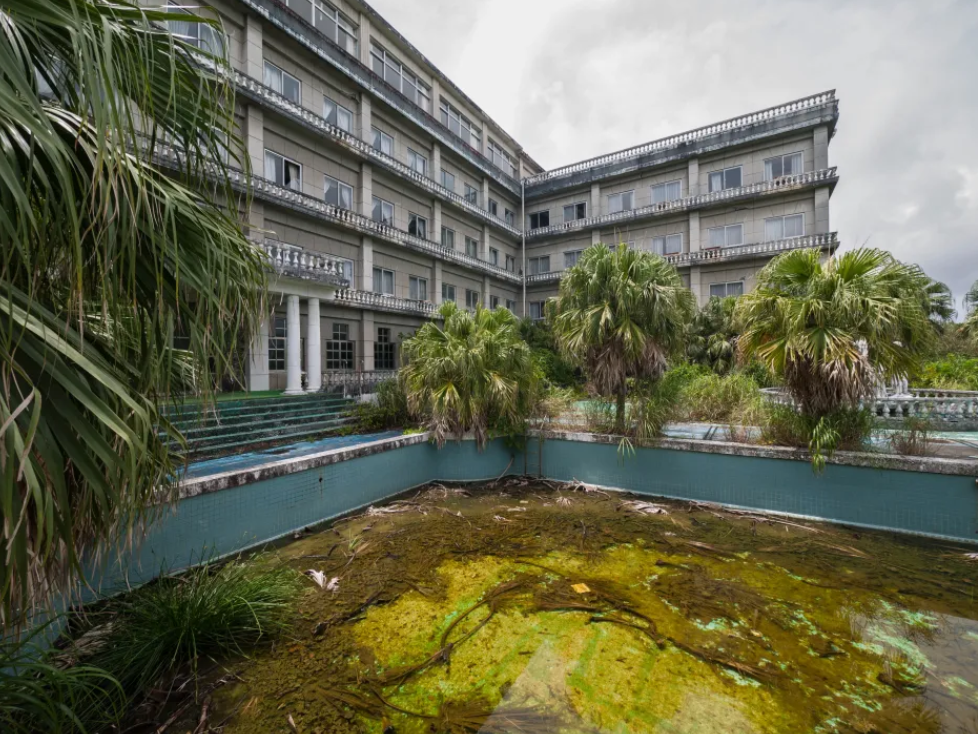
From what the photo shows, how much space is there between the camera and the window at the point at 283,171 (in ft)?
48.3

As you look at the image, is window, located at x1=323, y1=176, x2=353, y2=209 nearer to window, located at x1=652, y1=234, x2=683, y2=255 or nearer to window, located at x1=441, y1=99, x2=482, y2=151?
window, located at x1=441, y1=99, x2=482, y2=151

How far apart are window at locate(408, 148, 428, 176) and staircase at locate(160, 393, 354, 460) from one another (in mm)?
13777

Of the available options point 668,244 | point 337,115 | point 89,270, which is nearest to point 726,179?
point 668,244

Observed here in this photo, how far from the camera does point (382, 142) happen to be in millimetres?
19031

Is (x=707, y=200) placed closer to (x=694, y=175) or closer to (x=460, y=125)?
(x=694, y=175)

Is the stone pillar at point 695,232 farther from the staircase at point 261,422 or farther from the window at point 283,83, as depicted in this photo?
the staircase at point 261,422

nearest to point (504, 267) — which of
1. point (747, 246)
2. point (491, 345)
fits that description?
point (747, 246)

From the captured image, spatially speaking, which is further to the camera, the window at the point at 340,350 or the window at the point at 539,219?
the window at the point at 539,219

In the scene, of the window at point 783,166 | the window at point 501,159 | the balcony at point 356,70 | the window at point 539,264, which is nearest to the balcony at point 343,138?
the balcony at point 356,70

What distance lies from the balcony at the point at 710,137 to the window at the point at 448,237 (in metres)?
7.93

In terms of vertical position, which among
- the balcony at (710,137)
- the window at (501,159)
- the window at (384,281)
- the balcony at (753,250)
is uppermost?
the window at (501,159)

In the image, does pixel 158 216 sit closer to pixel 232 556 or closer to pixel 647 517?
pixel 232 556

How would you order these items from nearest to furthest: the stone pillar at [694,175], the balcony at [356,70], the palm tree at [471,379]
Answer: the palm tree at [471,379]
the balcony at [356,70]
the stone pillar at [694,175]

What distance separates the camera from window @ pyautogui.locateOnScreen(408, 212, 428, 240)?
20.4 meters
